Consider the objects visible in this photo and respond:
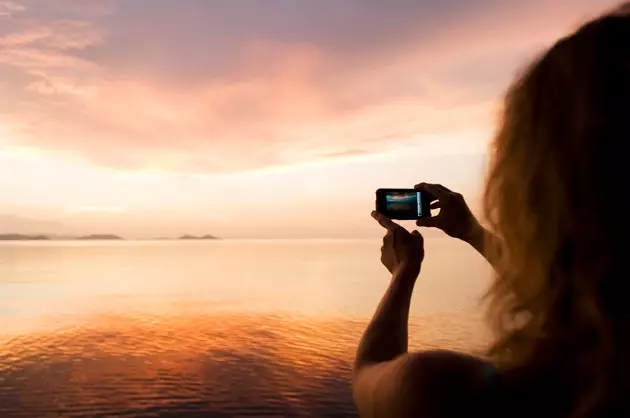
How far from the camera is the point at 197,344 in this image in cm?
1157

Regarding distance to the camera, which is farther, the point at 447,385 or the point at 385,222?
the point at 385,222

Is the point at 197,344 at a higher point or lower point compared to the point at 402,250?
lower

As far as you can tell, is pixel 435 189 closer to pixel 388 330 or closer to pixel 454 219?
pixel 454 219

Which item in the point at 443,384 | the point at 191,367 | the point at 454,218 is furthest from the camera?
the point at 191,367

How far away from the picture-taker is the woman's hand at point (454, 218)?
1.01 metres

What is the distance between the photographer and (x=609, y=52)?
575 millimetres

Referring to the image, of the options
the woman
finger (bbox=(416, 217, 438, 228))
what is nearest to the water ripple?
finger (bbox=(416, 217, 438, 228))

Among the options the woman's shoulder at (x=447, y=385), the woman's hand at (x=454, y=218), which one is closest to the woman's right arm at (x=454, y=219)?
the woman's hand at (x=454, y=218)

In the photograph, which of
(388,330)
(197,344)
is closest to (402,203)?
(388,330)

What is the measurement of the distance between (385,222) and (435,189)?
0.22 metres

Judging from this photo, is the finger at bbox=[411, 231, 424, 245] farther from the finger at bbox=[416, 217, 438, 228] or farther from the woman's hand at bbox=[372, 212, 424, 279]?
the finger at bbox=[416, 217, 438, 228]

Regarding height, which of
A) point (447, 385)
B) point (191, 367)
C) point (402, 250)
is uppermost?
point (402, 250)

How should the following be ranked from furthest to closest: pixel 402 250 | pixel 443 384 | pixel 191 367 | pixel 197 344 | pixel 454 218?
pixel 197 344 → pixel 191 367 → pixel 454 218 → pixel 402 250 → pixel 443 384

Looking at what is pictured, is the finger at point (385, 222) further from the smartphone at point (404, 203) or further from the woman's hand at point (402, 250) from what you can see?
the smartphone at point (404, 203)
